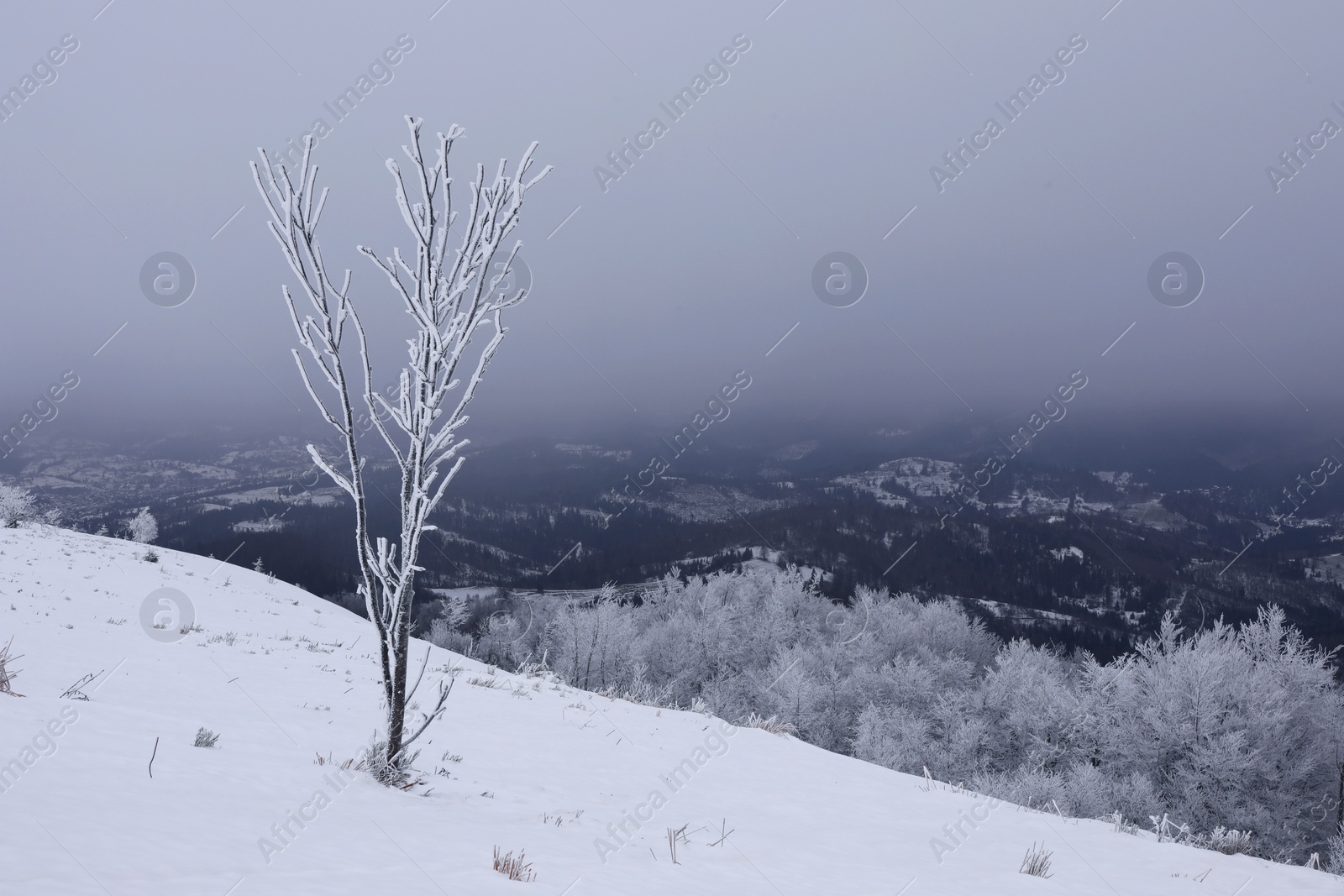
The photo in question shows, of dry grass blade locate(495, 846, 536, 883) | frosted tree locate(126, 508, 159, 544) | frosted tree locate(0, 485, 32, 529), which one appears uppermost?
dry grass blade locate(495, 846, 536, 883)

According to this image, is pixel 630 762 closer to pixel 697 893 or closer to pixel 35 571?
pixel 697 893

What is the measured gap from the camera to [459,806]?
4.31 m

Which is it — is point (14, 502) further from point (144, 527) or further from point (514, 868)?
point (514, 868)

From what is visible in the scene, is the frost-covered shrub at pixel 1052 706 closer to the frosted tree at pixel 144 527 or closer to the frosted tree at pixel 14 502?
the frosted tree at pixel 144 527

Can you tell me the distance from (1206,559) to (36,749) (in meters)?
232

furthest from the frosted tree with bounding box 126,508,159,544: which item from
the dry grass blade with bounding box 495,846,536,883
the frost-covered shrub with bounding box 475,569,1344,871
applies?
the dry grass blade with bounding box 495,846,536,883

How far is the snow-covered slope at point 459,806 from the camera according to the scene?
105 inches

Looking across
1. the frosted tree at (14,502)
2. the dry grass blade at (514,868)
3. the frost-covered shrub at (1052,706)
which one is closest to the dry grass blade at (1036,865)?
the dry grass blade at (514,868)

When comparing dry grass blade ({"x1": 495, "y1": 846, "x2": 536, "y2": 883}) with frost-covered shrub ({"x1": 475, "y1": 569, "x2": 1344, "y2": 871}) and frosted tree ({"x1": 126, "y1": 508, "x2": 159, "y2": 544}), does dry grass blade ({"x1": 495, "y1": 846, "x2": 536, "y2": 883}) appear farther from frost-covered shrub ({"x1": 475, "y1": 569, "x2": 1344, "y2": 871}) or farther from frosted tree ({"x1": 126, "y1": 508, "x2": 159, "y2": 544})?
frosted tree ({"x1": 126, "y1": 508, "x2": 159, "y2": 544})

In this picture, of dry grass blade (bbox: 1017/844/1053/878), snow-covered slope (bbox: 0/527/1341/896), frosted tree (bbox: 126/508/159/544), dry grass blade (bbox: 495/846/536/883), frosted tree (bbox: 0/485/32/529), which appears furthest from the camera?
frosted tree (bbox: 126/508/159/544)

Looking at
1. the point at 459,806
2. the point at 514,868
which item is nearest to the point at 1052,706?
the point at 459,806

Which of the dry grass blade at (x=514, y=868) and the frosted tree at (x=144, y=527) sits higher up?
the dry grass blade at (x=514, y=868)

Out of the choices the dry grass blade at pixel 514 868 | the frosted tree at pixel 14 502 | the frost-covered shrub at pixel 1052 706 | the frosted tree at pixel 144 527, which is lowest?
the frost-covered shrub at pixel 1052 706

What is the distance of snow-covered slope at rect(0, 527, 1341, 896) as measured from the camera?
2.68 meters
